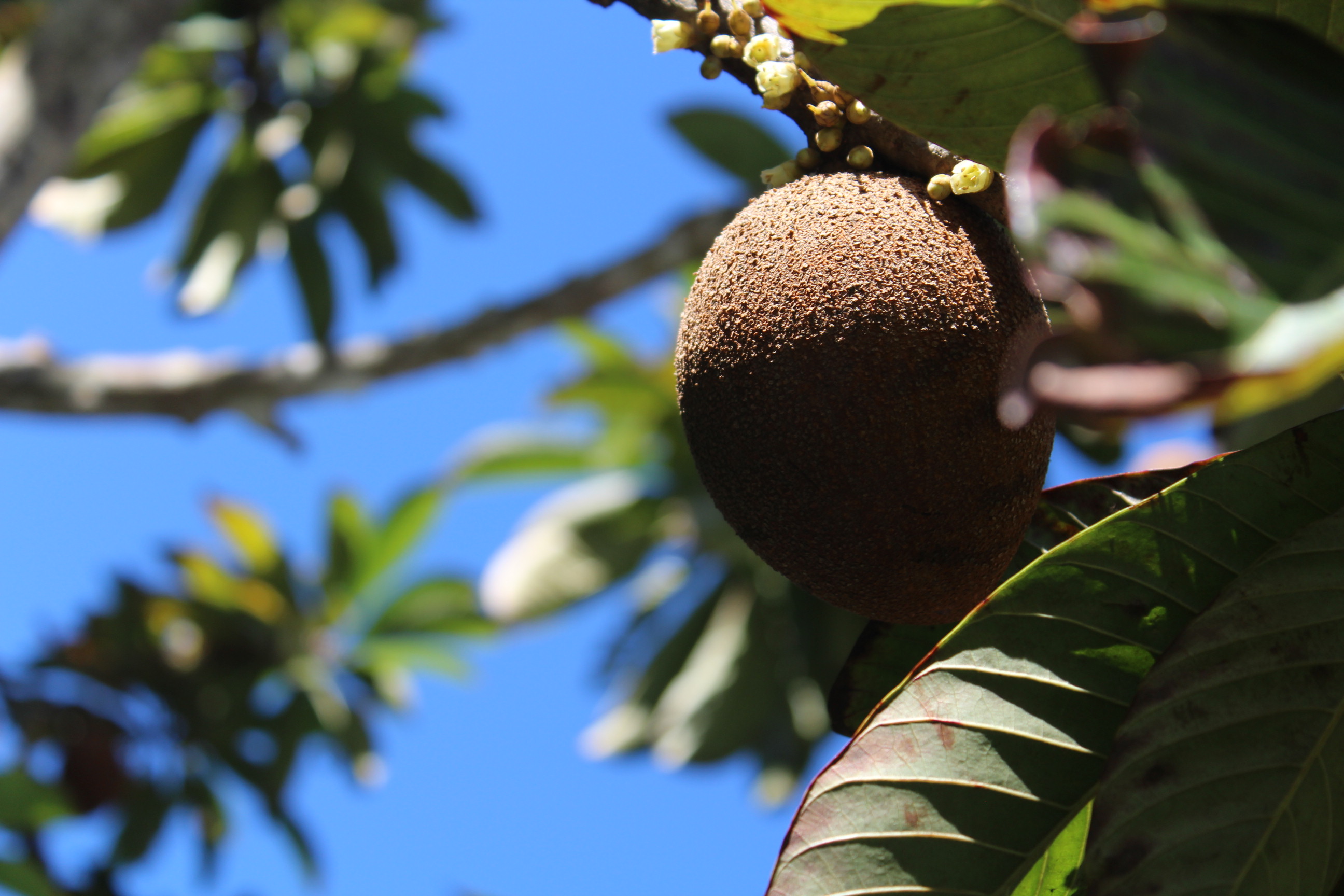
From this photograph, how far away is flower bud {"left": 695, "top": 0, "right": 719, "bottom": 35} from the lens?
35.8 inches

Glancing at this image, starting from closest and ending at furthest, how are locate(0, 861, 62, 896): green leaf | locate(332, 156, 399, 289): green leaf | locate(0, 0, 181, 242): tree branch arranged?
locate(0, 0, 181, 242): tree branch, locate(0, 861, 62, 896): green leaf, locate(332, 156, 399, 289): green leaf

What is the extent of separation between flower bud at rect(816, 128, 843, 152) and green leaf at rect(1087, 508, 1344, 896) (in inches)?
17.2

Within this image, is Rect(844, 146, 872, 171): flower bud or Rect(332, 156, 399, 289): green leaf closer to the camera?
Rect(844, 146, 872, 171): flower bud

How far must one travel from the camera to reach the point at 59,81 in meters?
2.83

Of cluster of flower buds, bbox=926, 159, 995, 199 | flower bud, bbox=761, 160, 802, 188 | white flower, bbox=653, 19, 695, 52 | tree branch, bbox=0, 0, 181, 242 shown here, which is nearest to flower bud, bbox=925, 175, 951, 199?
cluster of flower buds, bbox=926, 159, 995, 199

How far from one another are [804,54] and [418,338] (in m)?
3.25

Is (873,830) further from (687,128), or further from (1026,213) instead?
(687,128)

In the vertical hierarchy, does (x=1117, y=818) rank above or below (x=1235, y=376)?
below

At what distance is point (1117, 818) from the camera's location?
78cm

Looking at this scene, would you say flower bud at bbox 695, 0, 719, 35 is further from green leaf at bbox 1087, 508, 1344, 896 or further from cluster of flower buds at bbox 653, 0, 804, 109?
green leaf at bbox 1087, 508, 1344, 896

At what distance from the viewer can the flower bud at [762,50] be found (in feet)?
2.87

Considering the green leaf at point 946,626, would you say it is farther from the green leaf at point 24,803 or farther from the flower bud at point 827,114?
the green leaf at point 24,803

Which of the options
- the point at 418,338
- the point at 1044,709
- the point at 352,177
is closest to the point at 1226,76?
the point at 1044,709

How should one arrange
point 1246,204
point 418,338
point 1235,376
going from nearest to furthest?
1. point 1235,376
2. point 1246,204
3. point 418,338
